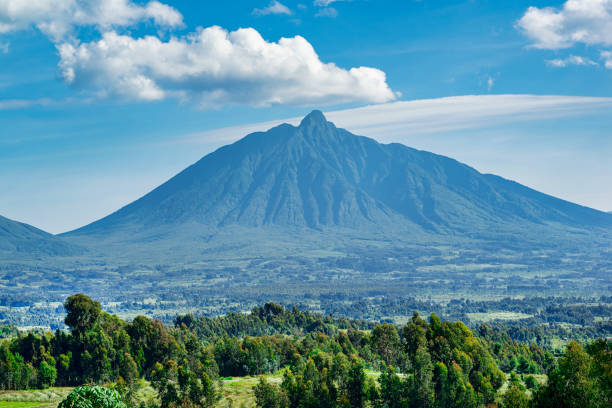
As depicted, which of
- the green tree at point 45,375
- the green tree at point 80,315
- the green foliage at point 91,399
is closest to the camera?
the green foliage at point 91,399

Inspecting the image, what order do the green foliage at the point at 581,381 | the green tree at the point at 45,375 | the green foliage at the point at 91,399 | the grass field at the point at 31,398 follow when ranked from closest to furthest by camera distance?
the green foliage at the point at 91,399 → the green foliage at the point at 581,381 → the grass field at the point at 31,398 → the green tree at the point at 45,375

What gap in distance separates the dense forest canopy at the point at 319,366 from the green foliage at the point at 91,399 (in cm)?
2545

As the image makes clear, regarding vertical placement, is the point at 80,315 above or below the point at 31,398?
above

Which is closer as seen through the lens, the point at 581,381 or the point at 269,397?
the point at 581,381

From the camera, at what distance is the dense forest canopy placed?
41.9 metres

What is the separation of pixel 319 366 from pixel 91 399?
48893 mm

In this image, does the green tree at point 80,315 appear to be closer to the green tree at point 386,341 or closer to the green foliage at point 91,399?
the green tree at point 386,341

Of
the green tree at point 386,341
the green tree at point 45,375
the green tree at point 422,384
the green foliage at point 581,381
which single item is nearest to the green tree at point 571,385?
the green foliage at point 581,381

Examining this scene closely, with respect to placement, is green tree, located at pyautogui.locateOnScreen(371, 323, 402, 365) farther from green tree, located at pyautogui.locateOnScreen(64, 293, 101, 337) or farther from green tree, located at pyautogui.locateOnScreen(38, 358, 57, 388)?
green tree, located at pyautogui.locateOnScreen(38, 358, 57, 388)

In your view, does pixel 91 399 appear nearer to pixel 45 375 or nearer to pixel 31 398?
pixel 31 398

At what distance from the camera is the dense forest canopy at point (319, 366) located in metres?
41.9

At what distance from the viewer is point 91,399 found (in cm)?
2541

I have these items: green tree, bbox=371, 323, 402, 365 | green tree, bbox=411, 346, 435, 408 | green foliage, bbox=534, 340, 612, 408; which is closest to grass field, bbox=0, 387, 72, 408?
green tree, bbox=411, 346, 435, 408

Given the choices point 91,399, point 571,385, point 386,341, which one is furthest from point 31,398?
point 571,385
